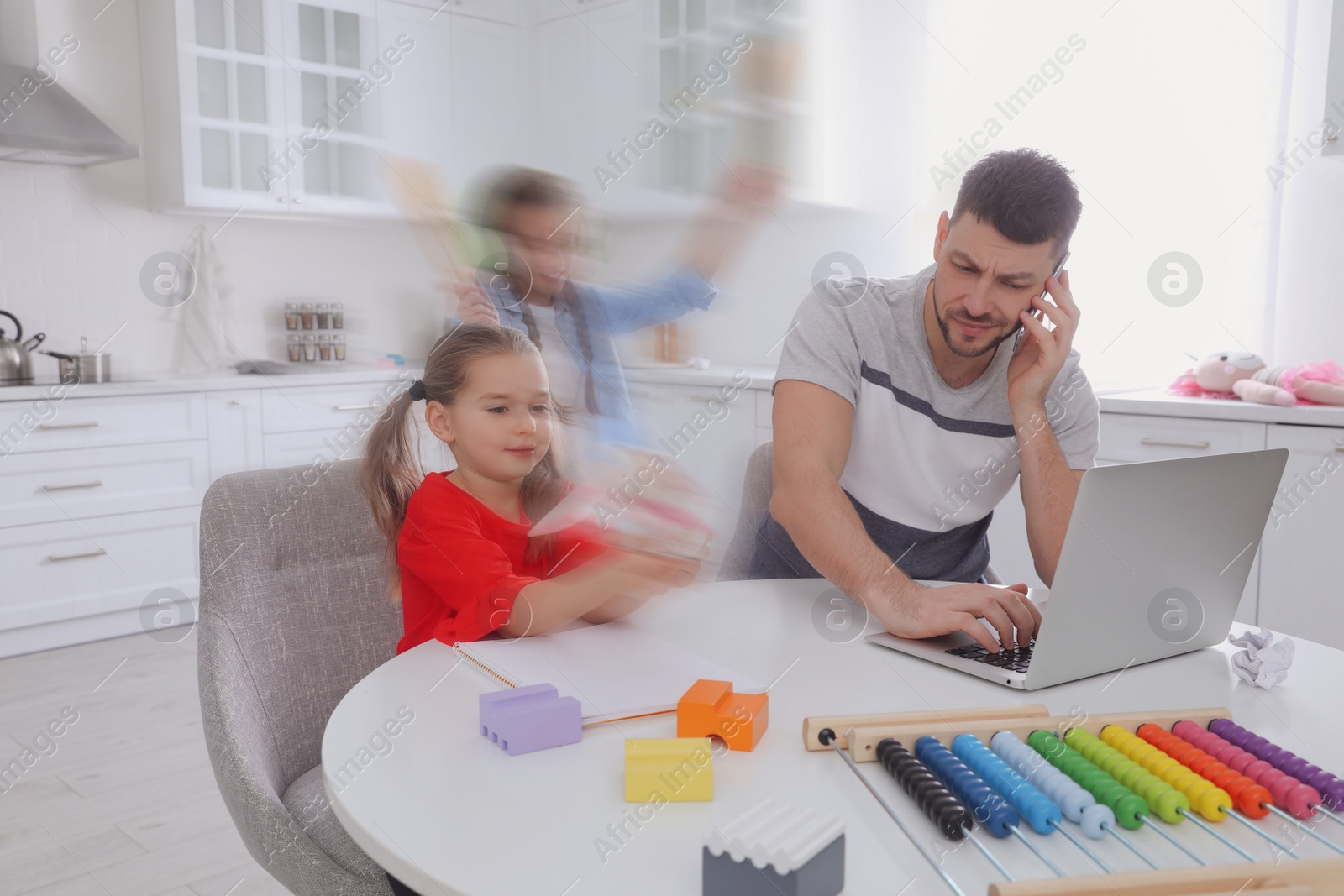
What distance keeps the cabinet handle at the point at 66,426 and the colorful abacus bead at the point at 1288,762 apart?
98.7 inches

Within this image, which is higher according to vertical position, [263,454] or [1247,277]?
[1247,277]

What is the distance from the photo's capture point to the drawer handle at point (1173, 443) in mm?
1986

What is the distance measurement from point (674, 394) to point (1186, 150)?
2380mm

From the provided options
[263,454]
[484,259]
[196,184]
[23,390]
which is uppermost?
[196,184]

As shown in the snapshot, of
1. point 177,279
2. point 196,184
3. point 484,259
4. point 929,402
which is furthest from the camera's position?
point 196,184

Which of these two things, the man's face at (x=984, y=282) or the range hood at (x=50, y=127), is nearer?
the man's face at (x=984, y=282)

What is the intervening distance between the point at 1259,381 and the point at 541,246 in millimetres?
1985

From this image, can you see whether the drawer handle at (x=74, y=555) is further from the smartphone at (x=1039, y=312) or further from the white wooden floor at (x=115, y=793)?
the smartphone at (x=1039, y=312)

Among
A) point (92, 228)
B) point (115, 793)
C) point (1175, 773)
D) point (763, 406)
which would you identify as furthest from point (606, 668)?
point (92, 228)

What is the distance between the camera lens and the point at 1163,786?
1.72 feet

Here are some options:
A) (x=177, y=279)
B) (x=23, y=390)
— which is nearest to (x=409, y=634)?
(x=177, y=279)

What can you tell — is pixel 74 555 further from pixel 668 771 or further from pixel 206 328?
pixel 668 771

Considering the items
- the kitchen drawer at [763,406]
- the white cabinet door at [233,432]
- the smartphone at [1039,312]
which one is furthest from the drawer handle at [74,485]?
the smartphone at [1039,312]

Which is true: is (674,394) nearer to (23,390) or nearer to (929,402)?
(929,402)
